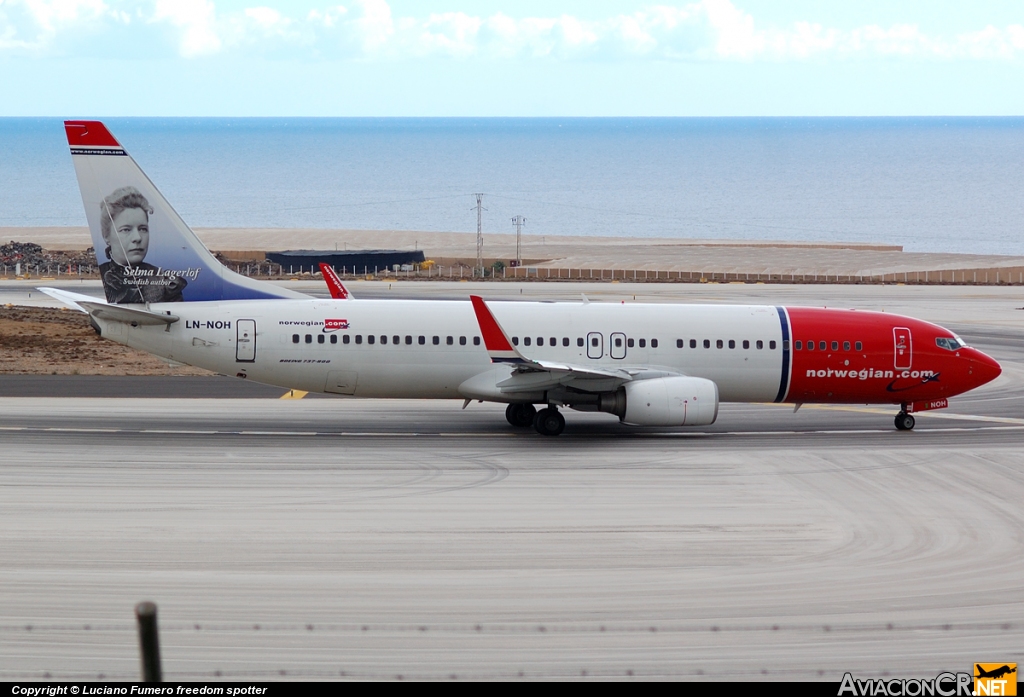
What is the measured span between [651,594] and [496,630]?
2981mm

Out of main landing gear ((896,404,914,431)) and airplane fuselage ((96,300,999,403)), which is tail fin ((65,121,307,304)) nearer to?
airplane fuselage ((96,300,999,403))

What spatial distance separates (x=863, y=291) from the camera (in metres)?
71.2

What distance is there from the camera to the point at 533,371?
101ft

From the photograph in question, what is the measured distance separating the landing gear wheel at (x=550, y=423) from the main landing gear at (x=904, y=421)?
10164mm

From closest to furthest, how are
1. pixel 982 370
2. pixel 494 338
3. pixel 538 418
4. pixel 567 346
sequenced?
pixel 494 338 → pixel 538 418 → pixel 567 346 → pixel 982 370

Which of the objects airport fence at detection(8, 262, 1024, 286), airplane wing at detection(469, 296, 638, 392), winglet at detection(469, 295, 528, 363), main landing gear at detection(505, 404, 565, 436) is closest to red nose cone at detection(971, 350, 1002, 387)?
airplane wing at detection(469, 296, 638, 392)

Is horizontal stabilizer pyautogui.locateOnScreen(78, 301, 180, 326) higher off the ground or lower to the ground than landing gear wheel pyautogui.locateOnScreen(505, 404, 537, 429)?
higher

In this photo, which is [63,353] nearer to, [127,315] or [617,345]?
[127,315]

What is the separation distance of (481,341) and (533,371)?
1.86 metres

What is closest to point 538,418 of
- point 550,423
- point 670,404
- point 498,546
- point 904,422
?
point 550,423

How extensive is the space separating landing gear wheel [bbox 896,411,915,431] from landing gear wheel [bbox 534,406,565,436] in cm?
1016

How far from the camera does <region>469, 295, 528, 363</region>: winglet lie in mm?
29594

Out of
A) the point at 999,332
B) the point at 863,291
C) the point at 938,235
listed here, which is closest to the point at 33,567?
the point at 999,332

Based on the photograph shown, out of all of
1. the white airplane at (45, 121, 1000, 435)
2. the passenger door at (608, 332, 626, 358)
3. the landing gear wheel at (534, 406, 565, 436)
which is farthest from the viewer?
the passenger door at (608, 332, 626, 358)
